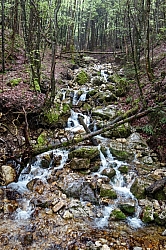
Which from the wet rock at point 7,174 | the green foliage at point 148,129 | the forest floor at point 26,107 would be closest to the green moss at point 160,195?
the forest floor at point 26,107

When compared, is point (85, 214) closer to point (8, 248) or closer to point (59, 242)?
point (59, 242)

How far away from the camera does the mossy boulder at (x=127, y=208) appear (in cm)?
543

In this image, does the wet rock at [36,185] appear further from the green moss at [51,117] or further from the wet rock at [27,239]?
the green moss at [51,117]

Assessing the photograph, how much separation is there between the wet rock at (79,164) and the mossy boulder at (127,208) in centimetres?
175

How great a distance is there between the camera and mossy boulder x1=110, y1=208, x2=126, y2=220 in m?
5.28

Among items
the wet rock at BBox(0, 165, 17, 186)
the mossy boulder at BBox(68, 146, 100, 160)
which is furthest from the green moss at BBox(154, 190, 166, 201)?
the wet rock at BBox(0, 165, 17, 186)

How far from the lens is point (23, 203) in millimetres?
5656

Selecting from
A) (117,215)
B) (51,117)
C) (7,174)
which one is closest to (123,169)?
(117,215)

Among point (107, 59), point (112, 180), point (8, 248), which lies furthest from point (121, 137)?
point (107, 59)

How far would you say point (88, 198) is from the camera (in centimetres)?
589

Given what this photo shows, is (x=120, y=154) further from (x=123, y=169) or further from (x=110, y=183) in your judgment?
(x=110, y=183)

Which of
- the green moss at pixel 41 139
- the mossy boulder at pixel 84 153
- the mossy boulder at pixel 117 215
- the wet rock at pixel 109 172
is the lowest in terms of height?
the mossy boulder at pixel 117 215

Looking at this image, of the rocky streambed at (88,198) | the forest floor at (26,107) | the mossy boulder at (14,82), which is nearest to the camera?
the rocky streambed at (88,198)

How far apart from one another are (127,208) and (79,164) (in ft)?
6.58
